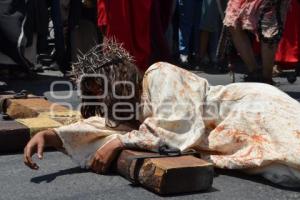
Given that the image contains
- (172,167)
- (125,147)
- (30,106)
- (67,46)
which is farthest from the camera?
(67,46)

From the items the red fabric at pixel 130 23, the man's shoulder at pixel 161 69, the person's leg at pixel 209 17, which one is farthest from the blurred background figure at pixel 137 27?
the man's shoulder at pixel 161 69

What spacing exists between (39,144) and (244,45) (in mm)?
2762

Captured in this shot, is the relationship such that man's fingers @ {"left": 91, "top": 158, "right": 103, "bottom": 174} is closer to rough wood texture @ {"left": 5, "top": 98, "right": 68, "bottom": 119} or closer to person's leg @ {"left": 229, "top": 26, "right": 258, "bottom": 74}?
rough wood texture @ {"left": 5, "top": 98, "right": 68, "bottom": 119}

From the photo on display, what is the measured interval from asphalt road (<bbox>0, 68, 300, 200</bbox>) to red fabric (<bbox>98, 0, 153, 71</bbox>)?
75.8 inches

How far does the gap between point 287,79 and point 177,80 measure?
130 inches

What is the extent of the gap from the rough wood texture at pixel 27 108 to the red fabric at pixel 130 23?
1.08 meters

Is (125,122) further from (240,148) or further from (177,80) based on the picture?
(240,148)

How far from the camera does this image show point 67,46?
6.61 meters

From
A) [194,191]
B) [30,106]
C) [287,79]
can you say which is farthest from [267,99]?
[287,79]

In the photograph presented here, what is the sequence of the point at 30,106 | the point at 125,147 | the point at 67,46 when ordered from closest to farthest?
the point at 125,147 < the point at 30,106 < the point at 67,46

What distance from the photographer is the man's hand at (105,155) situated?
2967 millimetres

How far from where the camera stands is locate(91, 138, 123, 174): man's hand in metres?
2.97

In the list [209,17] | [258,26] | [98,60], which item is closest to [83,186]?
[98,60]

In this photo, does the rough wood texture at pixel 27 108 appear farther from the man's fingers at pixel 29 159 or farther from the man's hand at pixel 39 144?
the man's fingers at pixel 29 159
